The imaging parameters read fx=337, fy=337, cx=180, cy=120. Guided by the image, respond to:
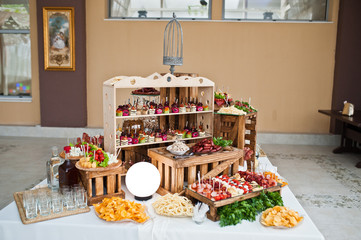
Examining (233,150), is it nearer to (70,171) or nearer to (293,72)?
(70,171)

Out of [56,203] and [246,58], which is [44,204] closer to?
[56,203]

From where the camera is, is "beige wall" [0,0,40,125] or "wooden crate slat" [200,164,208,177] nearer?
"wooden crate slat" [200,164,208,177]

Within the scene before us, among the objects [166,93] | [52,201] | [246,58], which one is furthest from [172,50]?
[246,58]

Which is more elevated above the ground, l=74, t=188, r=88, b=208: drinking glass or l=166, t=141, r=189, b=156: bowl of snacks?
l=166, t=141, r=189, b=156: bowl of snacks

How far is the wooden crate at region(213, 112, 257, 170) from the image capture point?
12.3ft

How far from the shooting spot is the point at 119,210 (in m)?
2.55

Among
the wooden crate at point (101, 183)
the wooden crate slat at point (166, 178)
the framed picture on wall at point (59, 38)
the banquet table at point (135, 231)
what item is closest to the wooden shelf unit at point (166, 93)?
the wooden crate at point (101, 183)

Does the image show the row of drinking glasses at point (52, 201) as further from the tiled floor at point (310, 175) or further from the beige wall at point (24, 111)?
the beige wall at point (24, 111)

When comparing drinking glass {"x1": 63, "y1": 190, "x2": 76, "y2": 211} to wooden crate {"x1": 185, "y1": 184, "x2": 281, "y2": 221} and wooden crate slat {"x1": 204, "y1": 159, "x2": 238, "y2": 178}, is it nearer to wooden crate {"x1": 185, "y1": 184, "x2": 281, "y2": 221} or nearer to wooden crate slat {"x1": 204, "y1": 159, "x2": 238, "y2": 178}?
wooden crate {"x1": 185, "y1": 184, "x2": 281, "y2": 221}

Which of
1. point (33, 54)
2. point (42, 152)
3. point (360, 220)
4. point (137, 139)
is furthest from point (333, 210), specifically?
point (33, 54)

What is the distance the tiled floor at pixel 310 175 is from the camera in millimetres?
3639

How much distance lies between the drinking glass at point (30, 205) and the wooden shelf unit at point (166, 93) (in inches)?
37.6

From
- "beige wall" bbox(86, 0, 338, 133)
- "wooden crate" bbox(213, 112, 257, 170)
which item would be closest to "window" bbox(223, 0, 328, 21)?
"beige wall" bbox(86, 0, 338, 133)

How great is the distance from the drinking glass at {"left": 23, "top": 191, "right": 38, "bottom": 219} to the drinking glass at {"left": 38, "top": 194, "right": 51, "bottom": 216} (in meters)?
0.04
